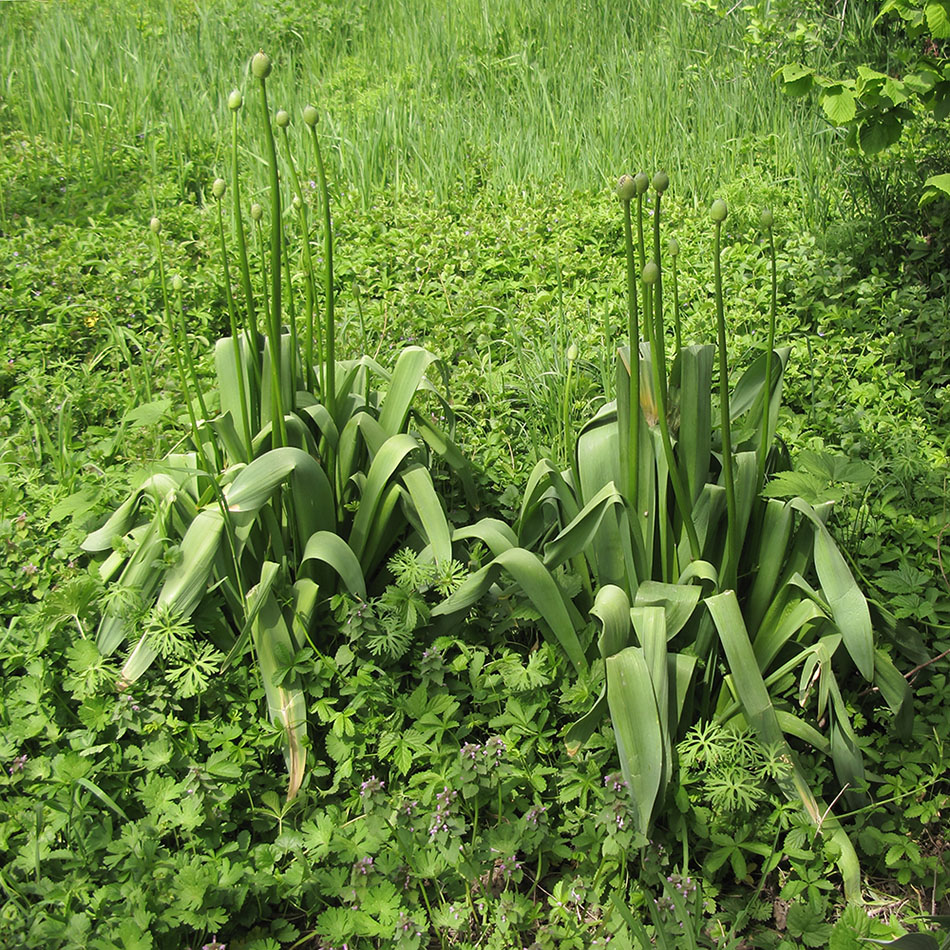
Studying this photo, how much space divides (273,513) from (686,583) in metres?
0.87

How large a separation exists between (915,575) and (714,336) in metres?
1.22

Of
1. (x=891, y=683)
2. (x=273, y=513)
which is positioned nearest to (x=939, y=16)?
(x=891, y=683)

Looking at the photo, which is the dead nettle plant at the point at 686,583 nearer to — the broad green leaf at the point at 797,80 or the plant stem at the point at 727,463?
the plant stem at the point at 727,463

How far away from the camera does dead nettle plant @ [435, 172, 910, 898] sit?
1.71 metres

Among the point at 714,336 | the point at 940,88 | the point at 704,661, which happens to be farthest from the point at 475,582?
the point at 940,88

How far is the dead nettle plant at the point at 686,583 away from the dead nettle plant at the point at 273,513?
29 centimetres

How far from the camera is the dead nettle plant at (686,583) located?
67.4 inches

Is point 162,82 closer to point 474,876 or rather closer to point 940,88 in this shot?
point 940,88

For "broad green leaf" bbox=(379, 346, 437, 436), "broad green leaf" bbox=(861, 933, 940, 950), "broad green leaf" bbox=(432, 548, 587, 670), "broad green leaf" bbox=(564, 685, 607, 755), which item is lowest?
"broad green leaf" bbox=(564, 685, 607, 755)

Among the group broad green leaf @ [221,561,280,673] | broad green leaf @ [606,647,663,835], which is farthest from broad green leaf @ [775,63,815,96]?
broad green leaf @ [221,561,280,673]

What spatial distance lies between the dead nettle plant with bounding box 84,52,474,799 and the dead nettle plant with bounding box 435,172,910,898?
0.96 ft

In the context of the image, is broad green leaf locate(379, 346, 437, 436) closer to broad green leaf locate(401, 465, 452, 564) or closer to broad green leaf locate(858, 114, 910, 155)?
broad green leaf locate(401, 465, 452, 564)

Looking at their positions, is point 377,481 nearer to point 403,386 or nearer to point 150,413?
point 403,386

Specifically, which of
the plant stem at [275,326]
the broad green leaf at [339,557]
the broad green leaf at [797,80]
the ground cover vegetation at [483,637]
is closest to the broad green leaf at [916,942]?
the ground cover vegetation at [483,637]
